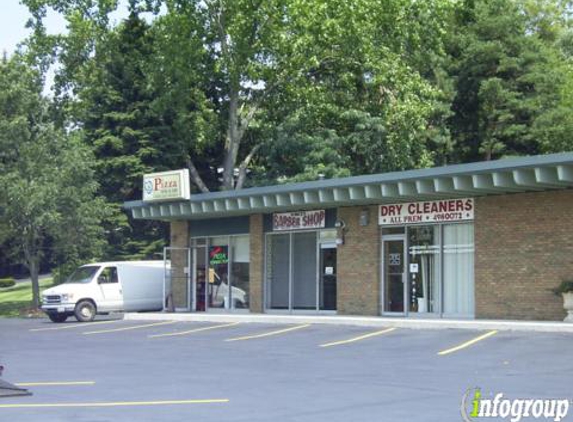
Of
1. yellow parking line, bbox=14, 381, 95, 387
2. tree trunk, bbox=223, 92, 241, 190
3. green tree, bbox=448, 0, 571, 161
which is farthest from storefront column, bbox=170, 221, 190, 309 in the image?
yellow parking line, bbox=14, 381, 95, 387

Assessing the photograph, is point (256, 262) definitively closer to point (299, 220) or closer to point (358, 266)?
point (299, 220)

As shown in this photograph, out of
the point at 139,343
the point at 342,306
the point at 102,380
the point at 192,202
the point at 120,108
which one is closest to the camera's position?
the point at 102,380

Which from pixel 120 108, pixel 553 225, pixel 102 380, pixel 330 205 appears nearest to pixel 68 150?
pixel 120 108

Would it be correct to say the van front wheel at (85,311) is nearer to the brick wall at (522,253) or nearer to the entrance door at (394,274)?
the entrance door at (394,274)

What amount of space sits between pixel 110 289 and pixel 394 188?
12207 mm

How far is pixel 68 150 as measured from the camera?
40.3m

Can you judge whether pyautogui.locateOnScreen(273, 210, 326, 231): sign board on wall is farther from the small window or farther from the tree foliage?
the tree foliage

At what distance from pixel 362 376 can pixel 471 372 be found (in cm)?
184

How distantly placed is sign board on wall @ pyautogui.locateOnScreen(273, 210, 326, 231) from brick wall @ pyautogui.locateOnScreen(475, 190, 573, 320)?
5792 millimetres

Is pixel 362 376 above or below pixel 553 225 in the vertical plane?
below

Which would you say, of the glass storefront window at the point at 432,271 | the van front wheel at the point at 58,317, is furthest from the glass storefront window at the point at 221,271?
the glass storefront window at the point at 432,271

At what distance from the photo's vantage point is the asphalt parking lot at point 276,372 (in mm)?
12031

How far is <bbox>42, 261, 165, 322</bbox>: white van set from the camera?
3206 centimetres

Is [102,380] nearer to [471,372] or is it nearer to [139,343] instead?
[471,372]
